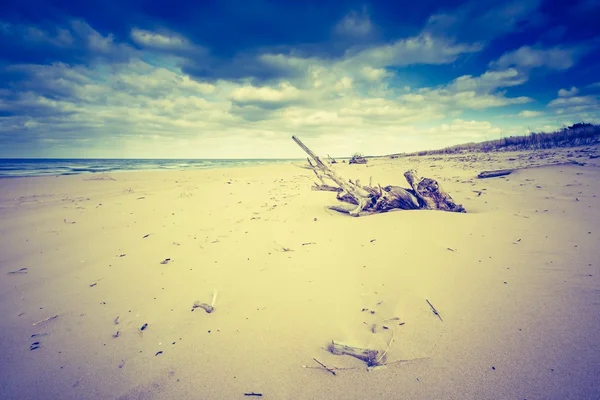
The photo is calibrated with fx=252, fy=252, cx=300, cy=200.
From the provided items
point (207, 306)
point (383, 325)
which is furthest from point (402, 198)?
point (207, 306)

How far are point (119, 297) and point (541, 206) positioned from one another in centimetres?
704

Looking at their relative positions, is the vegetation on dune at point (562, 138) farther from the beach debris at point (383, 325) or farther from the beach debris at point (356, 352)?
the beach debris at point (356, 352)

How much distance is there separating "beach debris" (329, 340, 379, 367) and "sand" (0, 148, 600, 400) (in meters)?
0.04

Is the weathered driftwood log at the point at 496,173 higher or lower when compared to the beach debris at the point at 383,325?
higher

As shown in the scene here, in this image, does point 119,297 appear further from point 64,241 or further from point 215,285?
point 64,241

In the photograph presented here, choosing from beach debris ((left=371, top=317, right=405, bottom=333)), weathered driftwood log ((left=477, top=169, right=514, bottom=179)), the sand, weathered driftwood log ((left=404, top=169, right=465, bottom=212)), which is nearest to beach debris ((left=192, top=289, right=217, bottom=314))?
the sand

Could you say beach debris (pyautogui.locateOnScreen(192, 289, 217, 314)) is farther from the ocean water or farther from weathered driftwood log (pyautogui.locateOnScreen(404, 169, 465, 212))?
the ocean water

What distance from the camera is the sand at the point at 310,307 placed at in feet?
5.48

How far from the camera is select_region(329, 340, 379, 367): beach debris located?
5.83ft

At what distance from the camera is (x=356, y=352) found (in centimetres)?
183

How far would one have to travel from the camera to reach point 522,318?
204 cm

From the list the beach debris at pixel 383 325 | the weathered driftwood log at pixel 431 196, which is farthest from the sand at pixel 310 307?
the weathered driftwood log at pixel 431 196

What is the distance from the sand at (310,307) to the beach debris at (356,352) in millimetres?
43

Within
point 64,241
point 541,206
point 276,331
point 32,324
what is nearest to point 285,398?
point 276,331
